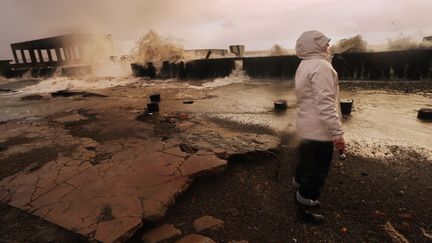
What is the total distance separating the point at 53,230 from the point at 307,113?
248 centimetres

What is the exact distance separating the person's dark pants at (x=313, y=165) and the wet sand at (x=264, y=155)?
0.31m

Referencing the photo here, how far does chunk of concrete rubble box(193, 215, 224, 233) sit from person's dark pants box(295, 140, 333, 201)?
809 mm

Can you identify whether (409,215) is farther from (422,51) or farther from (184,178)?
(422,51)

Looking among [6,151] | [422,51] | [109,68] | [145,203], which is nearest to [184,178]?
[145,203]

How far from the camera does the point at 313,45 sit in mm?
2254

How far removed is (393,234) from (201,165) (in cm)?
196

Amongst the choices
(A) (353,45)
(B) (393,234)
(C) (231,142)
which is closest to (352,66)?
(A) (353,45)

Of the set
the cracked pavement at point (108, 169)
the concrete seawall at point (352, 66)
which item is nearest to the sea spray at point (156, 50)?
Answer: the concrete seawall at point (352, 66)

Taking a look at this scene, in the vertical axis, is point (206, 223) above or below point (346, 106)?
below

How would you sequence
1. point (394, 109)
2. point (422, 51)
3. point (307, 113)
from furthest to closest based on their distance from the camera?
point (422, 51) → point (394, 109) → point (307, 113)

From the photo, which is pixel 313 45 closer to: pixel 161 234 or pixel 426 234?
pixel 426 234

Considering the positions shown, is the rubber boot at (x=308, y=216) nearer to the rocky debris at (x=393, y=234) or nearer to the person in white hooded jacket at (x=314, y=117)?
the person in white hooded jacket at (x=314, y=117)

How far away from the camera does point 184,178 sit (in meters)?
2.99

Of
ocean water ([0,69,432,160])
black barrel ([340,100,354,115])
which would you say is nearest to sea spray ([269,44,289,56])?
ocean water ([0,69,432,160])
